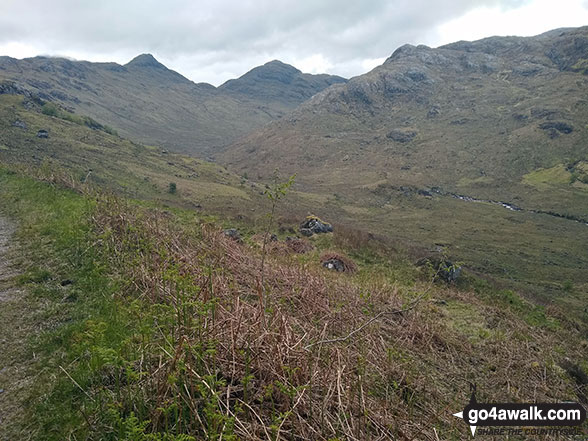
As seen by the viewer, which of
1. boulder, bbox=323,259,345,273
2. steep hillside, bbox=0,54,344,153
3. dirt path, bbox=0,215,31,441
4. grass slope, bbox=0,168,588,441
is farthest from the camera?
steep hillside, bbox=0,54,344,153

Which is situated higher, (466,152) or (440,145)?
(440,145)

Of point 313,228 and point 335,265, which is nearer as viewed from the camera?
point 335,265

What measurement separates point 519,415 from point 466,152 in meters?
92.9

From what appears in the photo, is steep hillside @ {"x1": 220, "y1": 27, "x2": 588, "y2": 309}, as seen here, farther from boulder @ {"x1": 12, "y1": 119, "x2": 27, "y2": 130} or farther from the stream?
boulder @ {"x1": 12, "y1": 119, "x2": 27, "y2": 130}

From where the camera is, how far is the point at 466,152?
282ft

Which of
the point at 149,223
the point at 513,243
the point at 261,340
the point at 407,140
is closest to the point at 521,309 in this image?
the point at 261,340

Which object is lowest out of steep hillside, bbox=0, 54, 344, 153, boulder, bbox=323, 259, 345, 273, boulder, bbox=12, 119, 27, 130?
boulder, bbox=323, 259, 345, 273

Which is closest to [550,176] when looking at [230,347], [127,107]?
[230,347]

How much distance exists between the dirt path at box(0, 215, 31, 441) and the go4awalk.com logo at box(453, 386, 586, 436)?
491cm

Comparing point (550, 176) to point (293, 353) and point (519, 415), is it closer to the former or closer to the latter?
point (519, 415)

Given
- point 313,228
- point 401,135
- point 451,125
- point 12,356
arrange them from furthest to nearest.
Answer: point 401,135, point 451,125, point 313,228, point 12,356

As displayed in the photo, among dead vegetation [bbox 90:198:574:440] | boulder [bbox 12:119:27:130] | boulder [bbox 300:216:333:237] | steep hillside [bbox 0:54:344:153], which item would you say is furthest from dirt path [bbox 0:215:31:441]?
steep hillside [bbox 0:54:344:153]

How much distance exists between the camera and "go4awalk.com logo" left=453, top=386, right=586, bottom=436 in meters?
4.43

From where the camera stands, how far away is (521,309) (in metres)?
12.2
